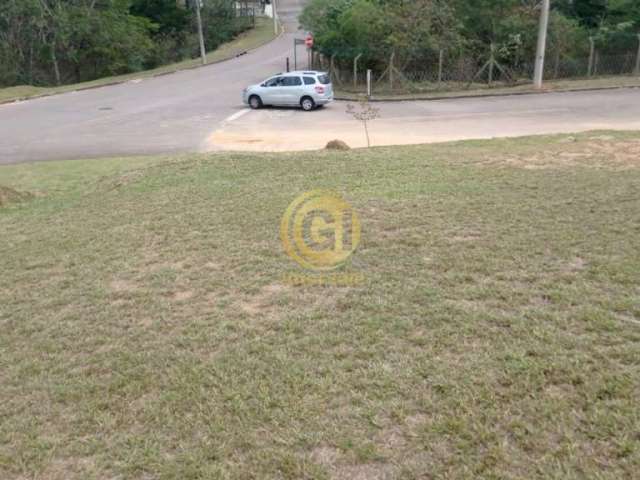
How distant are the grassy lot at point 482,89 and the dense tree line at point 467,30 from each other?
1.87 m

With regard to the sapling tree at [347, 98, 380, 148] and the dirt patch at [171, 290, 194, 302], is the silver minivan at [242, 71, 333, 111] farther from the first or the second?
the dirt patch at [171, 290, 194, 302]

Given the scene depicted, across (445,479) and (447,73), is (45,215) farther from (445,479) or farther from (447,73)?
(447,73)

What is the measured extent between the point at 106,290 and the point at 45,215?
3.88m

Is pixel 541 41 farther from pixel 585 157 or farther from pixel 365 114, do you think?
pixel 585 157

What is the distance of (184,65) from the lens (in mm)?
40031

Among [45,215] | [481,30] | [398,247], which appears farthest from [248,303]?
[481,30]

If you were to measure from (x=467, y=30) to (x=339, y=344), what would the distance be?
2719 cm

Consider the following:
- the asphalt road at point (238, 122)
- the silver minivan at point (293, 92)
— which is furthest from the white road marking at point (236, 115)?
the silver minivan at point (293, 92)

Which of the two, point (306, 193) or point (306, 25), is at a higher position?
point (306, 25)

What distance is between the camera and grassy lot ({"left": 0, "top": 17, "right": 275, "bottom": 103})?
96.4 ft

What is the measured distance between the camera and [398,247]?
18.6 ft

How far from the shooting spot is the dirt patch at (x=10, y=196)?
9266 millimetres

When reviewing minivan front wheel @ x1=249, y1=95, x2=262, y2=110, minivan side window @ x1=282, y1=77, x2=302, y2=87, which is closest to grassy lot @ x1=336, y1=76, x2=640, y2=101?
minivan side window @ x1=282, y1=77, x2=302, y2=87

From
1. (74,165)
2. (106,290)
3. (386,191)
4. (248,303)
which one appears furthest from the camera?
(74,165)
